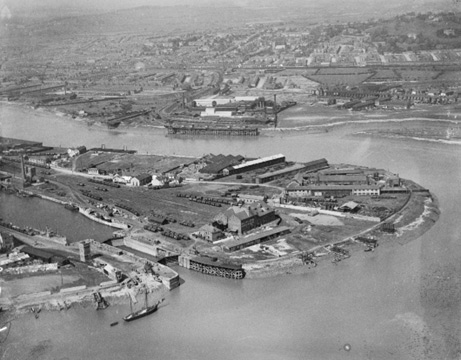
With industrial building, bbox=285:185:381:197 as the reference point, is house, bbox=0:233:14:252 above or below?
below

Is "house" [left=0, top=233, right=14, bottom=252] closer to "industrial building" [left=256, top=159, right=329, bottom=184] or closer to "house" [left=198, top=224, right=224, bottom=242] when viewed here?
"house" [left=198, top=224, right=224, bottom=242]

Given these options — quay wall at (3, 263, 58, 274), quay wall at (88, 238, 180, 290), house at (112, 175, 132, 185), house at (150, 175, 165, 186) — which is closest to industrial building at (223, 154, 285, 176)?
house at (150, 175, 165, 186)

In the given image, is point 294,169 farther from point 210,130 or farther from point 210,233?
point 210,130

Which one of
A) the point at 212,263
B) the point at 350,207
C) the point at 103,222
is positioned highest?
the point at 350,207

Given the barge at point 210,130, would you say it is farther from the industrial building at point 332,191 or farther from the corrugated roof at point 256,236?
the corrugated roof at point 256,236

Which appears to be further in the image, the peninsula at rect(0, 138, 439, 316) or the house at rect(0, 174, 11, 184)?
the house at rect(0, 174, 11, 184)

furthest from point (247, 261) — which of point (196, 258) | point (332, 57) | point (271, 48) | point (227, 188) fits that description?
point (271, 48)

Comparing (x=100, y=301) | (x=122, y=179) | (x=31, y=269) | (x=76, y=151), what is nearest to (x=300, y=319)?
(x=100, y=301)
